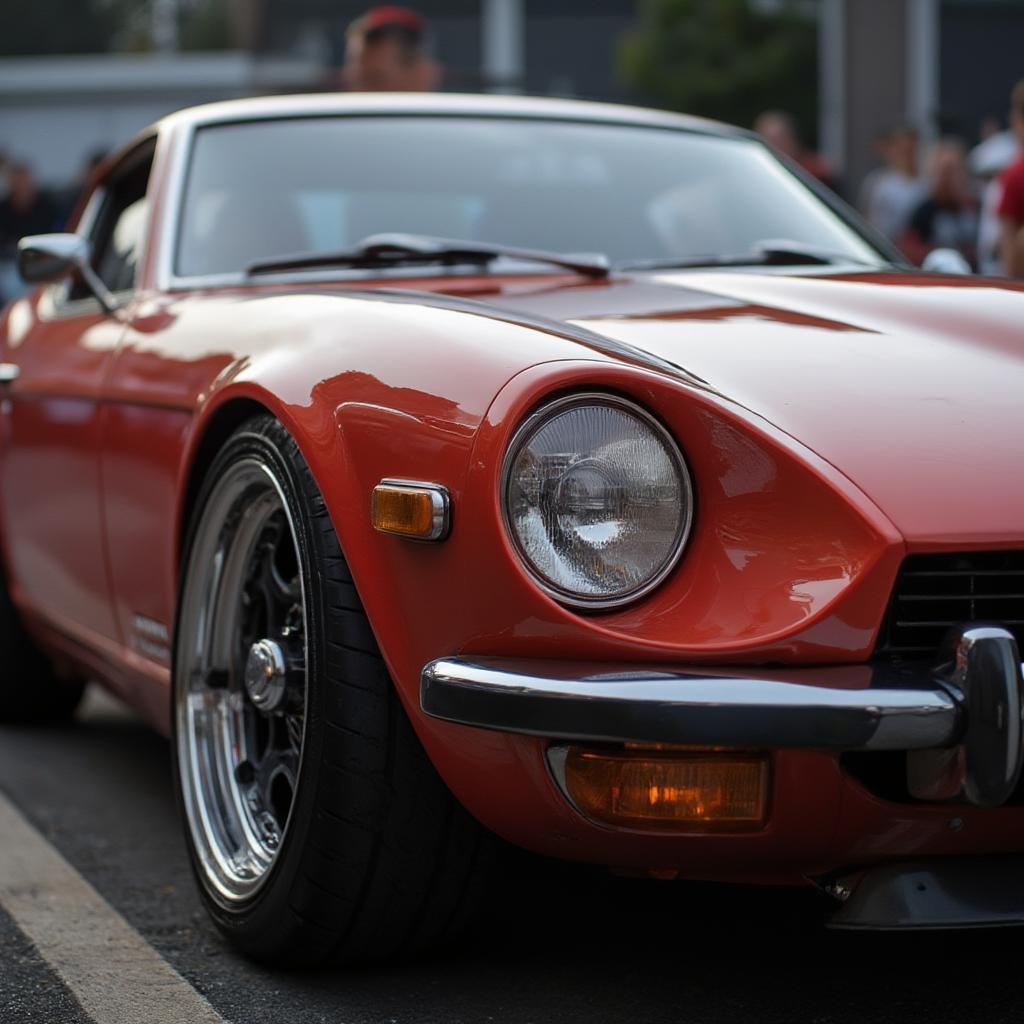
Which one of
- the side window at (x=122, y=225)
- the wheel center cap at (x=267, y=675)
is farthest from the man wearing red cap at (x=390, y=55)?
the wheel center cap at (x=267, y=675)

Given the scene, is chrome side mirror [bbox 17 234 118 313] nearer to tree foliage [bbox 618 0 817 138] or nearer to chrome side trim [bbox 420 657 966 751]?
chrome side trim [bbox 420 657 966 751]

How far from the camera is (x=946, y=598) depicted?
6.61ft

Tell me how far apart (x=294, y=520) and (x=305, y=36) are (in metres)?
44.3

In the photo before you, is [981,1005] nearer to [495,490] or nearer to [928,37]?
[495,490]

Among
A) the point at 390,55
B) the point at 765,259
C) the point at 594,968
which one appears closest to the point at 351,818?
the point at 594,968

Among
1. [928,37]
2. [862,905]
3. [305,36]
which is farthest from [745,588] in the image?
[305,36]

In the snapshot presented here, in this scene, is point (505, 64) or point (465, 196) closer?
point (465, 196)

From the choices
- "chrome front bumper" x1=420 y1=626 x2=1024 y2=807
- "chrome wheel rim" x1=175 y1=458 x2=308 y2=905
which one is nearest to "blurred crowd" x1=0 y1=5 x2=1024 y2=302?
"chrome wheel rim" x1=175 y1=458 x2=308 y2=905

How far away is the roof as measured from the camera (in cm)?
380

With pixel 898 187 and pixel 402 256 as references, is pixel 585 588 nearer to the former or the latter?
pixel 402 256

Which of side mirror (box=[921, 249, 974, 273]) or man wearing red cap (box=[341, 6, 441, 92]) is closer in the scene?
side mirror (box=[921, 249, 974, 273])

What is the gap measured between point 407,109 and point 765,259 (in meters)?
0.88

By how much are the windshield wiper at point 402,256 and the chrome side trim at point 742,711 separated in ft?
4.56

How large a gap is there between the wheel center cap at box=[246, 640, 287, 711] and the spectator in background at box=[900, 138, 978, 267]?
6.28 m
